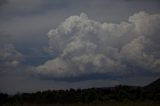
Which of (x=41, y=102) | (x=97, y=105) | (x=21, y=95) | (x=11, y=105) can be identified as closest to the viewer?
(x=97, y=105)

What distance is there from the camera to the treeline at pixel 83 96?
62031 millimetres

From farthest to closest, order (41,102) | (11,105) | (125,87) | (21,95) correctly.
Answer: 1. (125,87)
2. (21,95)
3. (41,102)
4. (11,105)

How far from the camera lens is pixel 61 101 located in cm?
6209

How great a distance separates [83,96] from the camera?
6656cm

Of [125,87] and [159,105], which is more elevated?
[125,87]

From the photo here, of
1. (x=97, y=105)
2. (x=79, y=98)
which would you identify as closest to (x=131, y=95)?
(x=79, y=98)

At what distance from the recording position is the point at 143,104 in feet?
166

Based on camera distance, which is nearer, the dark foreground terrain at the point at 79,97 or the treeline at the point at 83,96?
the dark foreground terrain at the point at 79,97

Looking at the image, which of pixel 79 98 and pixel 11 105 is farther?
pixel 79 98

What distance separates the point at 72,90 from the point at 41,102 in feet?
46.0

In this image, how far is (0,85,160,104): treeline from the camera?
204 ft

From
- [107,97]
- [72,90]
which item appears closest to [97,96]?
[107,97]

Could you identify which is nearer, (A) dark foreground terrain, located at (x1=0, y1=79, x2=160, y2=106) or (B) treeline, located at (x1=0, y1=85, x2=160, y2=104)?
(A) dark foreground terrain, located at (x1=0, y1=79, x2=160, y2=106)

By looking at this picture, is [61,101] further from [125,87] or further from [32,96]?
[125,87]
